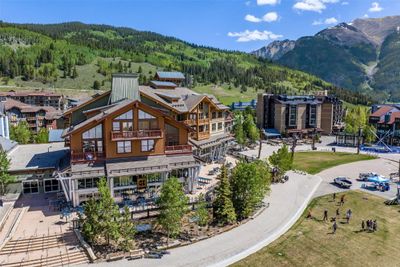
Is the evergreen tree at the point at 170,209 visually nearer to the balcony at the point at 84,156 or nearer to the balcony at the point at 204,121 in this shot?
the balcony at the point at 84,156

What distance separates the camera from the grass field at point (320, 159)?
194ft

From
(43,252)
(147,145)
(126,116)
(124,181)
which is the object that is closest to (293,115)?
(147,145)

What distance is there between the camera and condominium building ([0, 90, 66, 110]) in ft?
398

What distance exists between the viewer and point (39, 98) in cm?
12450

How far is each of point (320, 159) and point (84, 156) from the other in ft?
167

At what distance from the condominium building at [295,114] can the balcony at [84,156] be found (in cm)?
7256

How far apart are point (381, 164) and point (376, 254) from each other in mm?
42105

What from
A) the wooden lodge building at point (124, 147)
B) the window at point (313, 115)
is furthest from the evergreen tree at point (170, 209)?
the window at point (313, 115)

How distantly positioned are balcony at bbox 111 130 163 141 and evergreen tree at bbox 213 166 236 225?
9.69 metres

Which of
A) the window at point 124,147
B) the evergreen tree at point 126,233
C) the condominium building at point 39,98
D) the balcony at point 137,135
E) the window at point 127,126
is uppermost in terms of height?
the condominium building at point 39,98

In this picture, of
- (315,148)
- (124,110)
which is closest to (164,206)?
(124,110)

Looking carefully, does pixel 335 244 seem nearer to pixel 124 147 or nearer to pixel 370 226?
pixel 370 226

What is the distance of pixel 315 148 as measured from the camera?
3223 inches

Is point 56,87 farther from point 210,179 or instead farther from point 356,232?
point 356,232
